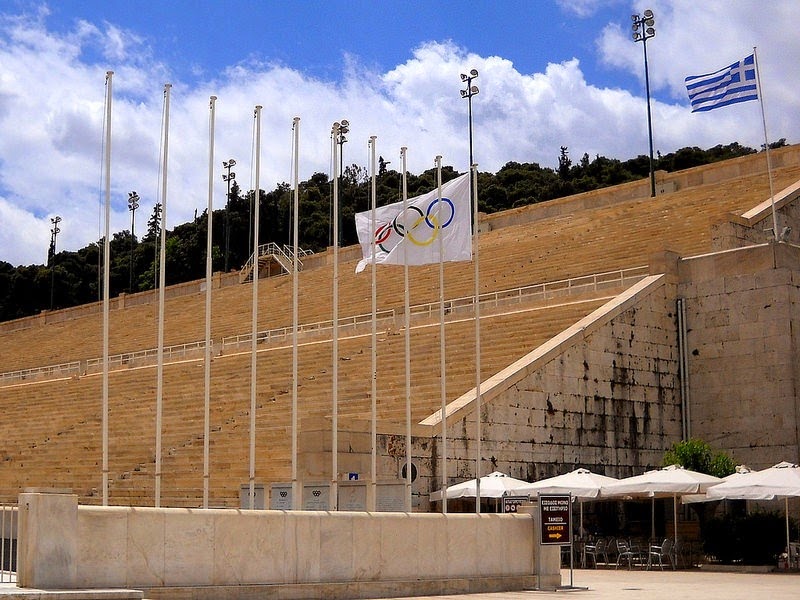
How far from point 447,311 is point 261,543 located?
64.4 ft

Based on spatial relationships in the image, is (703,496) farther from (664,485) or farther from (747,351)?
(747,351)

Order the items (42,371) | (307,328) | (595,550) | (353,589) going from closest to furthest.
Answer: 1. (353,589)
2. (595,550)
3. (307,328)
4. (42,371)

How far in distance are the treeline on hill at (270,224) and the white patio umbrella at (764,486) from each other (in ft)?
188

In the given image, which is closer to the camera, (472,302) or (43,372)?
(472,302)

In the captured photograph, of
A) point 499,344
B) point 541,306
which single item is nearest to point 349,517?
point 499,344

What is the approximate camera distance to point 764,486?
66.8 ft

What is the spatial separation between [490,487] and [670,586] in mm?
4691

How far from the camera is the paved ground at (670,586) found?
50.7 feet

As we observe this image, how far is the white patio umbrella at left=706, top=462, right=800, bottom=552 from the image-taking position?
792 inches

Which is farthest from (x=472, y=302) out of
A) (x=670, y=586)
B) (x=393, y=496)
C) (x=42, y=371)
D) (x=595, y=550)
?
(x=42, y=371)

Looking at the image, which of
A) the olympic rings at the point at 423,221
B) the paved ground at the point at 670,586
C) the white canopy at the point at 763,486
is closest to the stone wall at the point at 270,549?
the paved ground at the point at 670,586

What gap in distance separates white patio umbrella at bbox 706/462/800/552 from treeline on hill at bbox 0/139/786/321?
57.2 metres

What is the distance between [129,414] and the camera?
32.4 m

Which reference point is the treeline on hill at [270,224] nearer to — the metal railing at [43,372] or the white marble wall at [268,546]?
the metal railing at [43,372]
